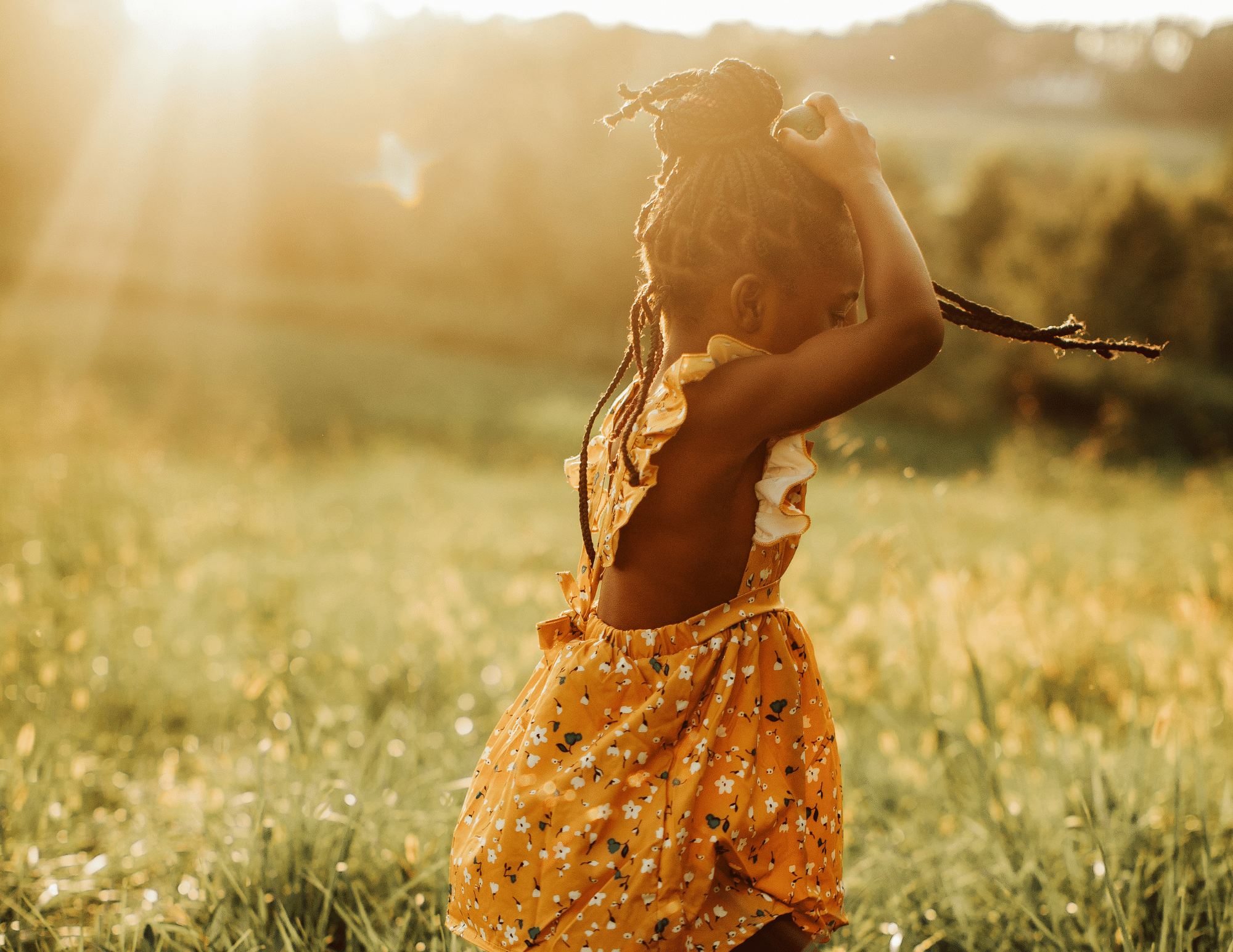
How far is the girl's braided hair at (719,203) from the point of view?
145 centimetres

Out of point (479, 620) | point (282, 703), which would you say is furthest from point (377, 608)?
point (282, 703)

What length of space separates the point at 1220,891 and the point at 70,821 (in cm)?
307

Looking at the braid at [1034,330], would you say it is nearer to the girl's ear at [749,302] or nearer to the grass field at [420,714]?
the girl's ear at [749,302]

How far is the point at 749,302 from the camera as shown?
1466 mm

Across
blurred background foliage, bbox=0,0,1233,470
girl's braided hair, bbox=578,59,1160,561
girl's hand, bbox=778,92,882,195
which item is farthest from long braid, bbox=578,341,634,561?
blurred background foliage, bbox=0,0,1233,470

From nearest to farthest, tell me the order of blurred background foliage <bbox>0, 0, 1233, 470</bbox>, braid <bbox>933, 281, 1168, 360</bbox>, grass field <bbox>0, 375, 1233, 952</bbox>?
braid <bbox>933, 281, 1168, 360</bbox> → grass field <bbox>0, 375, 1233, 952</bbox> → blurred background foliage <bbox>0, 0, 1233, 470</bbox>

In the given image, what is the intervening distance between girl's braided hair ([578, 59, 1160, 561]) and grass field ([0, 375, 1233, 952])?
0.68 metres

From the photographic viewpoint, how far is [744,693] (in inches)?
61.1

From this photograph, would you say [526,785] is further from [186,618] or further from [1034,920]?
[186,618]

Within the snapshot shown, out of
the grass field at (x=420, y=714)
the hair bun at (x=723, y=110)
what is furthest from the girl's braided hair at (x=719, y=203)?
the grass field at (x=420, y=714)

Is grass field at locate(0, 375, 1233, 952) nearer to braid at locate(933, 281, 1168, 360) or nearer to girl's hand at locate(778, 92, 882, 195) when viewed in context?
braid at locate(933, 281, 1168, 360)

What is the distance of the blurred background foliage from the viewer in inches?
802

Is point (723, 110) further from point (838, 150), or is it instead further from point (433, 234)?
point (433, 234)

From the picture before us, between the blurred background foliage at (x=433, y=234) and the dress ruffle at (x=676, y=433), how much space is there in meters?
14.4
